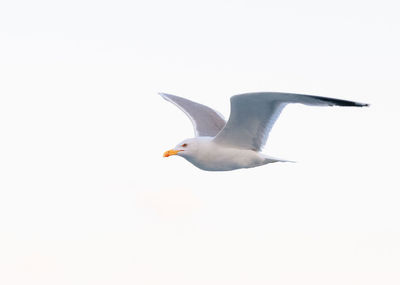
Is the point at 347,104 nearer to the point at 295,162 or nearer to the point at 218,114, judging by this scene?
the point at 295,162

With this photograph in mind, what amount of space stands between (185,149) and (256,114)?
160 centimetres

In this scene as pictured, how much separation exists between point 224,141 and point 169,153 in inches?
43.3

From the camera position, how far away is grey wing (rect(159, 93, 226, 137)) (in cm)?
1310

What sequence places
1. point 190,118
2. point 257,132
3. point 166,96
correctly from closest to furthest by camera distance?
point 257,132 → point 190,118 → point 166,96

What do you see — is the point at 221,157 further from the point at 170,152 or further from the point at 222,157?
the point at 170,152

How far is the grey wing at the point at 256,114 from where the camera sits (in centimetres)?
948

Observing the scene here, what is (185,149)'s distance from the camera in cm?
1150

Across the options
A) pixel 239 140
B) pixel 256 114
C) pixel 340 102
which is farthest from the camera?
pixel 239 140

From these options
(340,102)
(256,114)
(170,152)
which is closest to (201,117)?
(170,152)

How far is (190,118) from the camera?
1361 cm

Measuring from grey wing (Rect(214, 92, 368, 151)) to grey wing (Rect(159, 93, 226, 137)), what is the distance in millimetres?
1711

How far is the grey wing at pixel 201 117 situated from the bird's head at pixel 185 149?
4.12ft

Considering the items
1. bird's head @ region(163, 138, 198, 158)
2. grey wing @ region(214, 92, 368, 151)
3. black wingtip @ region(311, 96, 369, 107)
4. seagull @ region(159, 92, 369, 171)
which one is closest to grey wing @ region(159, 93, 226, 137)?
bird's head @ region(163, 138, 198, 158)

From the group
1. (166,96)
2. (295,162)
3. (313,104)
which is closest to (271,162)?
(295,162)
